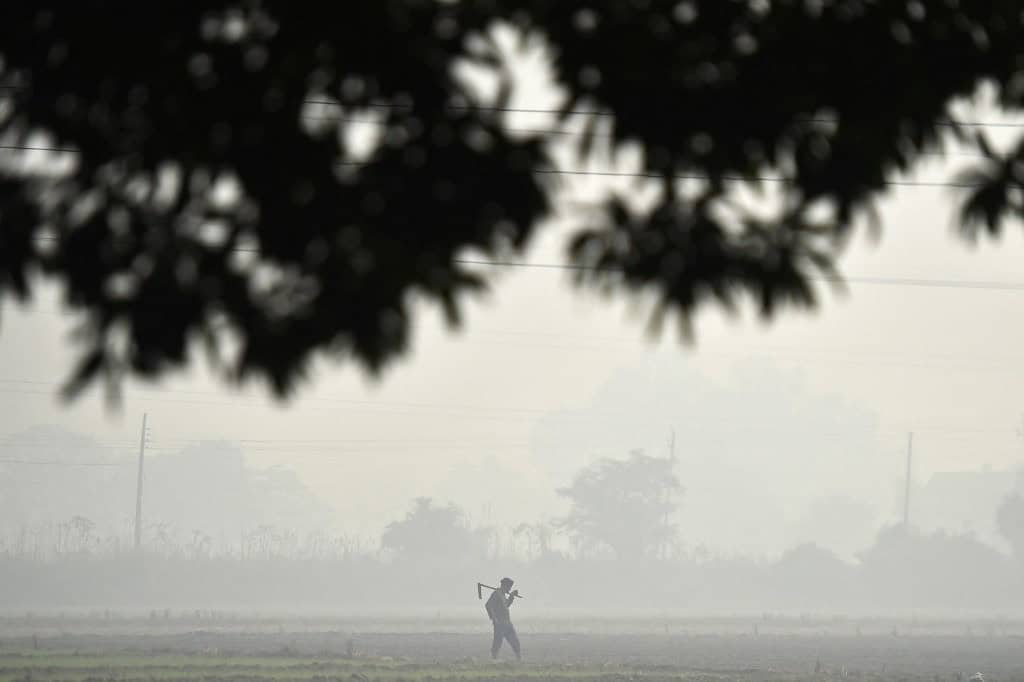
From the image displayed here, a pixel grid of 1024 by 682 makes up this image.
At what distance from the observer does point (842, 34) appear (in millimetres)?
5098

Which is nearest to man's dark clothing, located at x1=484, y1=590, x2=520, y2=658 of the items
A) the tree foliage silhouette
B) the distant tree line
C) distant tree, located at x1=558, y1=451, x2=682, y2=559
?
the tree foliage silhouette

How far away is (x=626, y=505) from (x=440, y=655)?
5722 centimetres

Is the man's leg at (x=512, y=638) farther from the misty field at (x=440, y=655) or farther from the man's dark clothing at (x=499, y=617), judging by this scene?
the misty field at (x=440, y=655)

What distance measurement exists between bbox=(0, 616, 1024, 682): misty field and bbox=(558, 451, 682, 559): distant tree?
42.3 metres

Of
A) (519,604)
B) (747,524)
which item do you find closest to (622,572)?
(519,604)

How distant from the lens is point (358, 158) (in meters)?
4.77

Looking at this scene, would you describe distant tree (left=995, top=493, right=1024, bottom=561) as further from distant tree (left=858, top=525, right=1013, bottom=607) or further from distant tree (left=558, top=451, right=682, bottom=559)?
distant tree (left=558, top=451, right=682, bottom=559)

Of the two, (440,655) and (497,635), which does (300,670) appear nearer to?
(497,635)

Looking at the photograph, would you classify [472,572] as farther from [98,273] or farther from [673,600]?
[98,273]

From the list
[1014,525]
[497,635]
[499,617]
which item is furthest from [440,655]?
[1014,525]

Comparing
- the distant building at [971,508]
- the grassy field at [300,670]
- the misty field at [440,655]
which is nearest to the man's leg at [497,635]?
the misty field at [440,655]

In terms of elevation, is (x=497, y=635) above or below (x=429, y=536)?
below

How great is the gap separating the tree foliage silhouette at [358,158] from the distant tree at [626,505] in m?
80.0

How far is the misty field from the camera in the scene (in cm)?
2386
